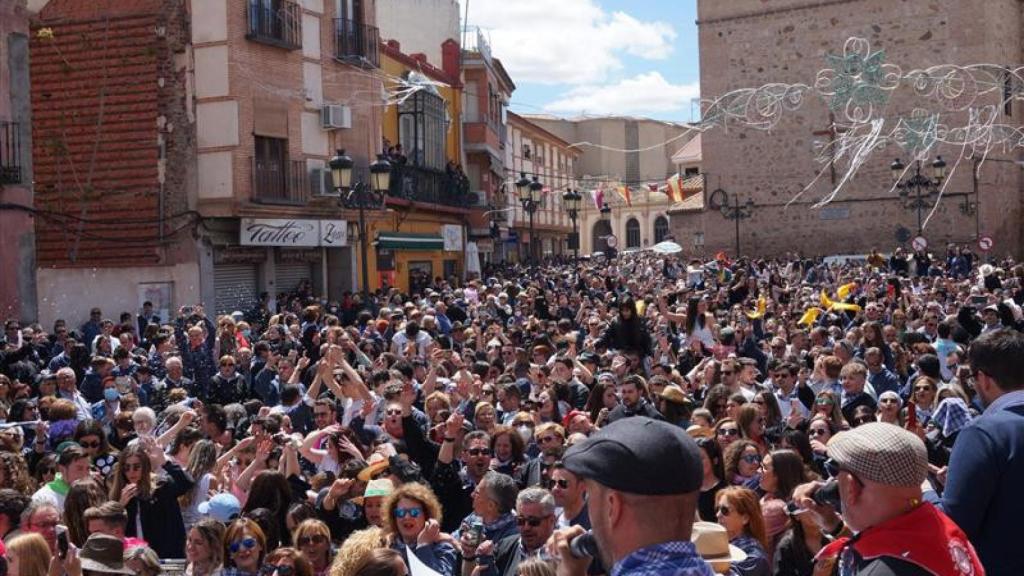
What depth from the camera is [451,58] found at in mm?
36000

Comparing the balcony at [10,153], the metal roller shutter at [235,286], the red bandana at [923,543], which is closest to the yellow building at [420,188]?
the metal roller shutter at [235,286]

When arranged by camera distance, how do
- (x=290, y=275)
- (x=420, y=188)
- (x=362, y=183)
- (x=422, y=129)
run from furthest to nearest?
(x=422, y=129)
(x=420, y=188)
(x=290, y=275)
(x=362, y=183)

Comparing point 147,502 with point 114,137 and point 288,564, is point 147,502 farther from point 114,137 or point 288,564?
point 114,137

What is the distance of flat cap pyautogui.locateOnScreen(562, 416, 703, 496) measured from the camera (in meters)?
2.31

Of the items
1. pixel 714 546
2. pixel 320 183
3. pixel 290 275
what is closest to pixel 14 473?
pixel 714 546

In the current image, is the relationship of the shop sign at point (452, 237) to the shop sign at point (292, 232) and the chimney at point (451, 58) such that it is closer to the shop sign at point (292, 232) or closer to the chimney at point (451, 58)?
the chimney at point (451, 58)

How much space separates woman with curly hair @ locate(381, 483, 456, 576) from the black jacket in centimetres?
167

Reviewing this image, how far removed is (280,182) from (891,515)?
21321mm

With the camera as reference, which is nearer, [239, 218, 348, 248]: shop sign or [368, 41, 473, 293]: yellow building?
[239, 218, 348, 248]: shop sign

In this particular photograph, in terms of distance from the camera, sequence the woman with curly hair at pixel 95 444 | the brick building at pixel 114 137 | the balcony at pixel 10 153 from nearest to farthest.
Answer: the woman with curly hair at pixel 95 444 → the balcony at pixel 10 153 → the brick building at pixel 114 137

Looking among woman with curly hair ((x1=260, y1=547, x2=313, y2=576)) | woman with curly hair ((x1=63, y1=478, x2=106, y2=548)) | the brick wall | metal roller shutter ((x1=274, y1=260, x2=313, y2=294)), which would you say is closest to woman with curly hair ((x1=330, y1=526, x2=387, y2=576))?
woman with curly hair ((x1=260, y1=547, x2=313, y2=576))

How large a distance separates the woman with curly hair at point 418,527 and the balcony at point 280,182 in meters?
17.7

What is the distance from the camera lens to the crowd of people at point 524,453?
117 inches

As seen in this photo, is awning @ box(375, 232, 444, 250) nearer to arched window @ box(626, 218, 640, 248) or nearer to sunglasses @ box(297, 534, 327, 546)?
sunglasses @ box(297, 534, 327, 546)
